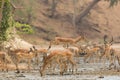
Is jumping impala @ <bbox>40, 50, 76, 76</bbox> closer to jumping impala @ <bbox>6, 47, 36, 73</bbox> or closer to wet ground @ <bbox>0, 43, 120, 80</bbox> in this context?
wet ground @ <bbox>0, 43, 120, 80</bbox>

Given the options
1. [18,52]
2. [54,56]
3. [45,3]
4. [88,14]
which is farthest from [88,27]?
[54,56]

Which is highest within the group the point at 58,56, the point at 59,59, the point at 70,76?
the point at 58,56

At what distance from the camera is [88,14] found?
7181 cm

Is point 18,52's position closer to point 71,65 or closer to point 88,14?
point 71,65

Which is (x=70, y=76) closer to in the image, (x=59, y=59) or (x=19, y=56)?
(x=59, y=59)

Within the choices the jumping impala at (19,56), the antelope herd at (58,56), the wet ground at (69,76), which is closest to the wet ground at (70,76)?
the wet ground at (69,76)

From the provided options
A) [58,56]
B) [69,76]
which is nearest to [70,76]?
[69,76]

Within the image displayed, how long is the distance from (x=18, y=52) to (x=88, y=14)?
4430 centimetres

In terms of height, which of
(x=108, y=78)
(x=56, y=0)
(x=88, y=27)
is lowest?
(x=108, y=78)

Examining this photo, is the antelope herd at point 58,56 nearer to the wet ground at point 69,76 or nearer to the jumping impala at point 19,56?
the jumping impala at point 19,56

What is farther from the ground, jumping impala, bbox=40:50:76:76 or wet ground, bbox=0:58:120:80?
jumping impala, bbox=40:50:76:76

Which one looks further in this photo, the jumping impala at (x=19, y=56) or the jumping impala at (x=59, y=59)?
the jumping impala at (x=19, y=56)

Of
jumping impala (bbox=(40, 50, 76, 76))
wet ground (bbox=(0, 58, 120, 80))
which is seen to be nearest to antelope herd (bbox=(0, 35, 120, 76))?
jumping impala (bbox=(40, 50, 76, 76))

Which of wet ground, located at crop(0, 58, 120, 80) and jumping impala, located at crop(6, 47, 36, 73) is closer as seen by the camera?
wet ground, located at crop(0, 58, 120, 80)
